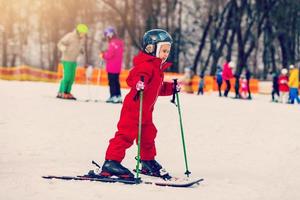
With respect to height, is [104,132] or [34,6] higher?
[34,6]

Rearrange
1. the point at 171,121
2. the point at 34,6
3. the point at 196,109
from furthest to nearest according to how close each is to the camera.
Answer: the point at 34,6 < the point at 196,109 < the point at 171,121

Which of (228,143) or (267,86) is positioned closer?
(228,143)

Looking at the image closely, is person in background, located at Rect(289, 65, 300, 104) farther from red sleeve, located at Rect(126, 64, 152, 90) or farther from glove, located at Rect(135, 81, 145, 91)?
glove, located at Rect(135, 81, 145, 91)

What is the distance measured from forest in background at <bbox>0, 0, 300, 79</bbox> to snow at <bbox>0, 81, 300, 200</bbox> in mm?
23122

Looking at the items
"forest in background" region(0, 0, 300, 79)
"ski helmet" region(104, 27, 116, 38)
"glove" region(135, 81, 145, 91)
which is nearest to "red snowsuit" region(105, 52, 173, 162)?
"glove" region(135, 81, 145, 91)

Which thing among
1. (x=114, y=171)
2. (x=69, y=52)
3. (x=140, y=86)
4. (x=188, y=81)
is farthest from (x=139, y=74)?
(x=188, y=81)

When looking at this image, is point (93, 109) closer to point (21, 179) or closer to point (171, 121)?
point (171, 121)

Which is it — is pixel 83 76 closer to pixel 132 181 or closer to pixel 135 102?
pixel 135 102

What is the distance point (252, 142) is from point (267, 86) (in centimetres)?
2969

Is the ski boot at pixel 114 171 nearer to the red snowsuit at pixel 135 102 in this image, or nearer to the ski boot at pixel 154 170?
the red snowsuit at pixel 135 102

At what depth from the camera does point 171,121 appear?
502 inches

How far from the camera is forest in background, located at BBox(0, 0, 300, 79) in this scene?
42.6m

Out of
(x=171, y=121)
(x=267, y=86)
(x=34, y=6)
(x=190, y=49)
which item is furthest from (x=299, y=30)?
(x=171, y=121)

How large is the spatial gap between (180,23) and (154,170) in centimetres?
4121
